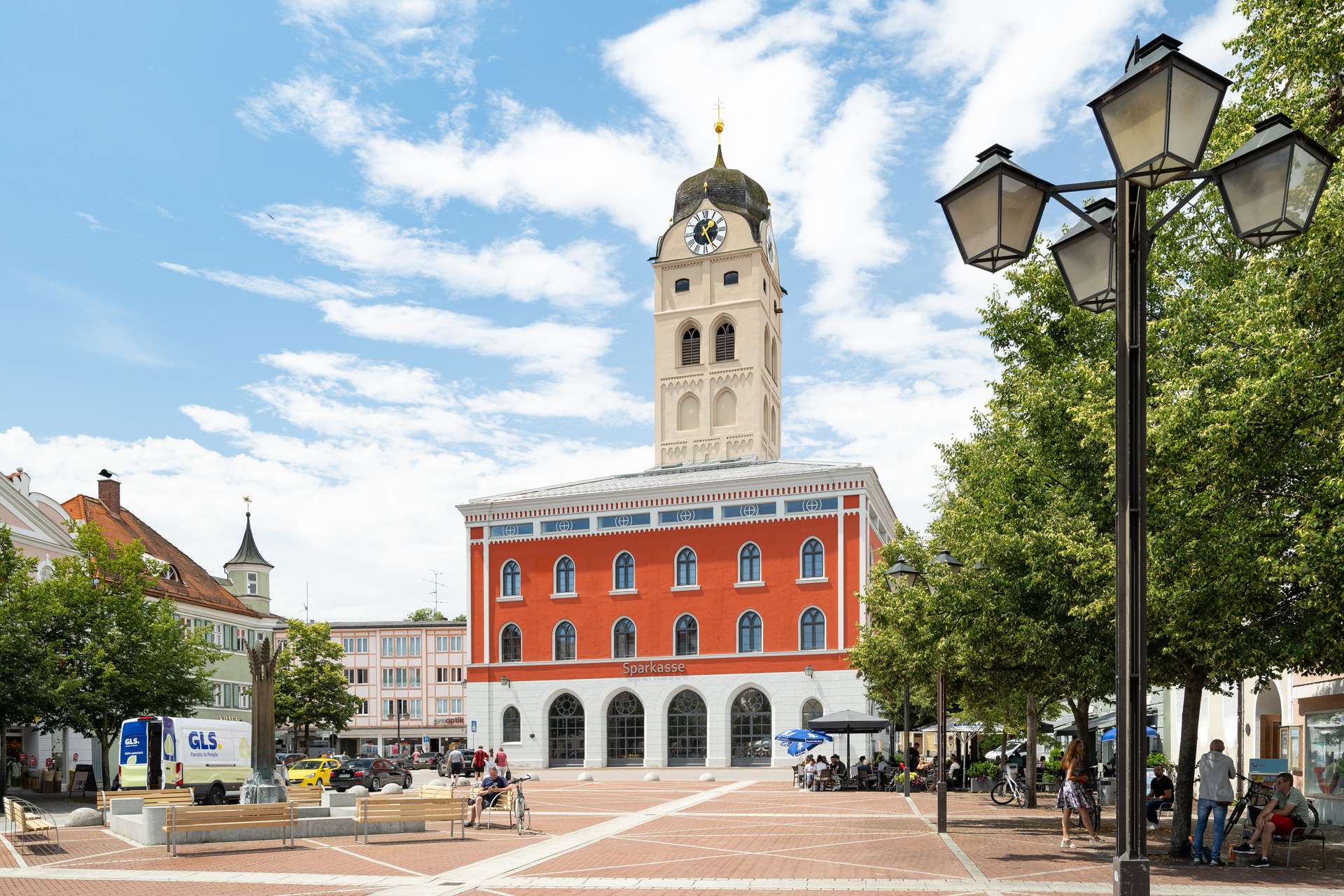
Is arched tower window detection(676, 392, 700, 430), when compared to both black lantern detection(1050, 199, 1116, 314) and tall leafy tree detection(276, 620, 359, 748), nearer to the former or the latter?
tall leafy tree detection(276, 620, 359, 748)

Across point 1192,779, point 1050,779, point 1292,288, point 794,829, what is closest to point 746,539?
point 1050,779

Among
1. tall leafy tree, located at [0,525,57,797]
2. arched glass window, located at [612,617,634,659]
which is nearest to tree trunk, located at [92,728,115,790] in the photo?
tall leafy tree, located at [0,525,57,797]

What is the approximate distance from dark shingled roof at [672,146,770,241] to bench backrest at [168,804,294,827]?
55304 mm

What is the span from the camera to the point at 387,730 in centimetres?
9338

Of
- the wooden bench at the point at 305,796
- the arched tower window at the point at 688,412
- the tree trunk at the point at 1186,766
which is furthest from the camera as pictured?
the arched tower window at the point at 688,412

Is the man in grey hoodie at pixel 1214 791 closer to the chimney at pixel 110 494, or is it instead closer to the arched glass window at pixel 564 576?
the arched glass window at pixel 564 576

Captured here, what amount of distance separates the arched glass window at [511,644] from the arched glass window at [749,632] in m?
10.5

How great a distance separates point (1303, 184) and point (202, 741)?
33826 mm

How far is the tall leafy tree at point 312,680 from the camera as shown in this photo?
6938 cm

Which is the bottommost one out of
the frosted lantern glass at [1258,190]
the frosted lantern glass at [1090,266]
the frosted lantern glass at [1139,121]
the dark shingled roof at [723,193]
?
the frosted lantern glass at [1090,266]

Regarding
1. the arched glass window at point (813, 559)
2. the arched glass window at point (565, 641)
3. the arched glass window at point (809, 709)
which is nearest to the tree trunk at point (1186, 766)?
the arched glass window at point (809, 709)

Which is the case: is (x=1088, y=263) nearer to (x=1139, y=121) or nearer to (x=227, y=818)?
(x=1139, y=121)

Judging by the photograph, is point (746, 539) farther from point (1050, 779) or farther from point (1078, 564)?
point (1078, 564)

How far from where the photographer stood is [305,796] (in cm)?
2420
